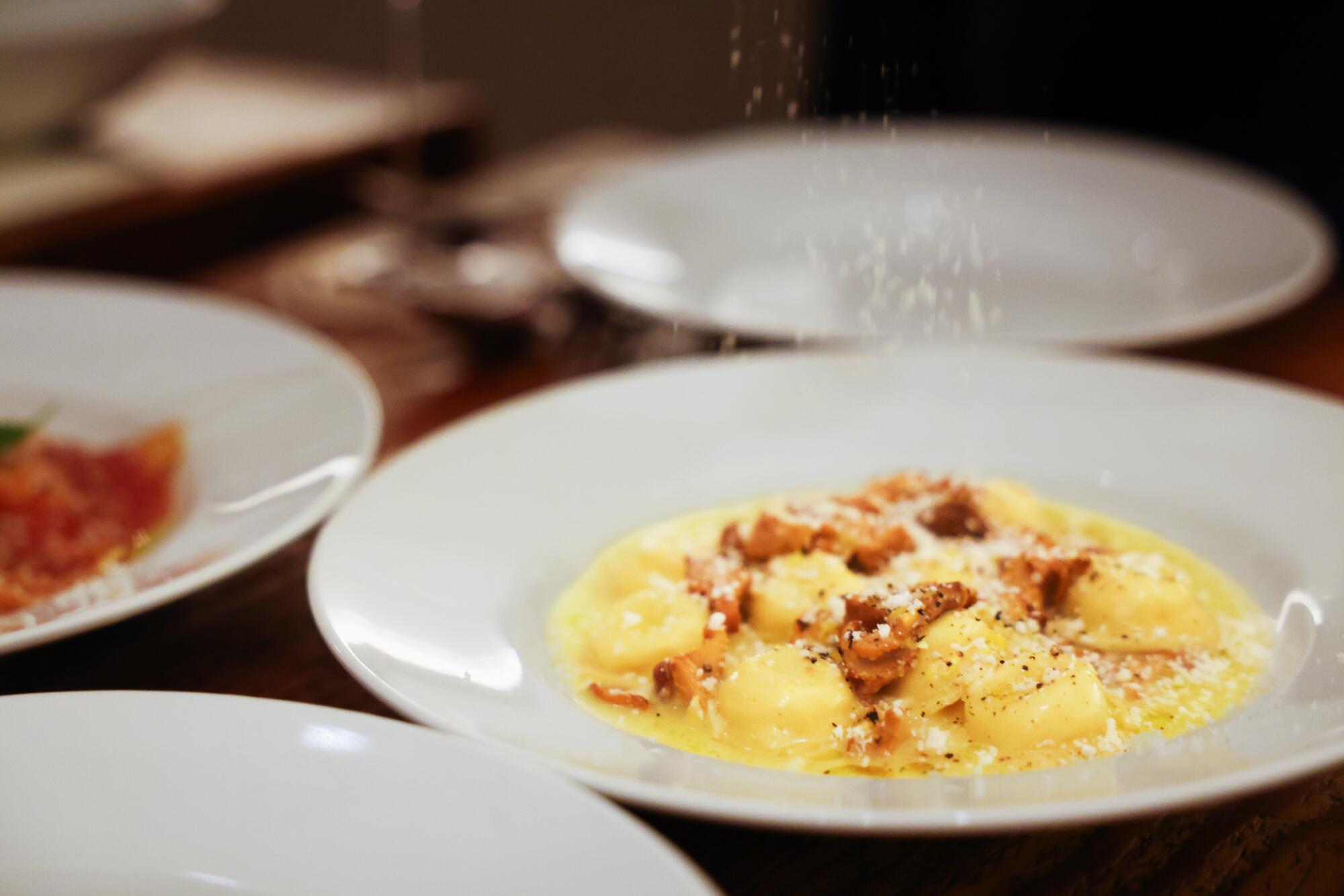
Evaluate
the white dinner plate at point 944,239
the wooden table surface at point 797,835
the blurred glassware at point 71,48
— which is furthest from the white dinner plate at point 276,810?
the blurred glassware at point 71,48

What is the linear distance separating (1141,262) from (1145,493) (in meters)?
0.84

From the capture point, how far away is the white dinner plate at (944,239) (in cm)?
172

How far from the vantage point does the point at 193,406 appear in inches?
57.6

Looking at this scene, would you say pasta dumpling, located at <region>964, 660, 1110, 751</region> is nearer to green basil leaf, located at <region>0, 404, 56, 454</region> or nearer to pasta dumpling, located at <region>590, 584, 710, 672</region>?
pasta dumpling, located at <region>590, 584, 710, 672</region>

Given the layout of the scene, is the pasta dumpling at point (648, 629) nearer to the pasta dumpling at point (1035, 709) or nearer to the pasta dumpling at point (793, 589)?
the pasta dumpling at point (793, 589)

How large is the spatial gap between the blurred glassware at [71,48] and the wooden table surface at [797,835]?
1223 millimetres

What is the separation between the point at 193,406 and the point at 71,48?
126 centimetres

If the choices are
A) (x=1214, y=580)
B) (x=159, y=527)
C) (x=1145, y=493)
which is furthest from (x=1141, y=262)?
(x=159, y=527)

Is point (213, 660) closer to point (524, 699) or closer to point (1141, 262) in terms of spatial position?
point (524, 699)

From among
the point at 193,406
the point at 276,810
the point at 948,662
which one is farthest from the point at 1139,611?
the point at 193,406

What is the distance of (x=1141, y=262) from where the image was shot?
78.7 inches

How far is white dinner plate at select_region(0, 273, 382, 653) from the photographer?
1042 mm

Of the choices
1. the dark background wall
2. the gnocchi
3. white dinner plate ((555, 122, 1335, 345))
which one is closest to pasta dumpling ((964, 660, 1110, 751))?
the gnocchi

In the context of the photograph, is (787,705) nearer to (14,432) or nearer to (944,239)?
(14,432)
